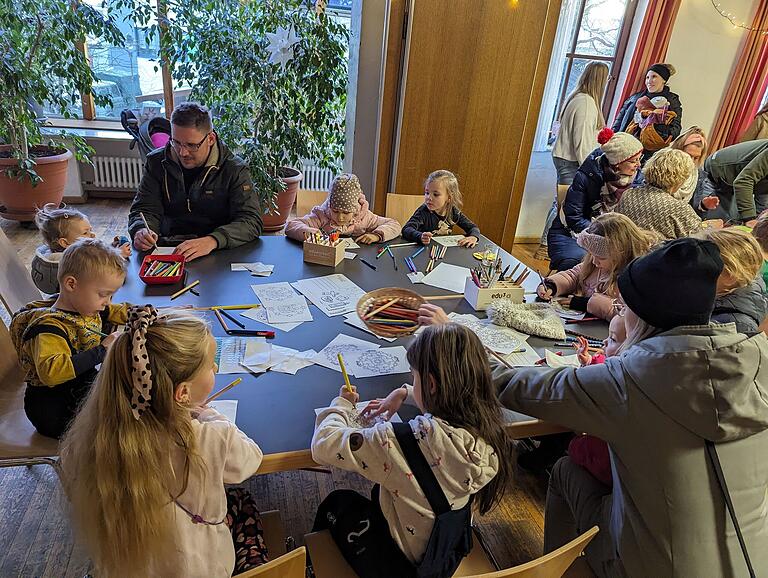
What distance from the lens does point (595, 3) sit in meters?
4.61

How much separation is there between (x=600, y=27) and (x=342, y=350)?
453cm

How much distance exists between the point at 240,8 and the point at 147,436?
3828 mm

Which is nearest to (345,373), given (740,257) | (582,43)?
(740,257)

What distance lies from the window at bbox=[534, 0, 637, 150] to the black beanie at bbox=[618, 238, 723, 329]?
3968 mm

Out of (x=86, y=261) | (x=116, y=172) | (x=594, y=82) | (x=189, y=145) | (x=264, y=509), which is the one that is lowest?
(x=264, y=509)

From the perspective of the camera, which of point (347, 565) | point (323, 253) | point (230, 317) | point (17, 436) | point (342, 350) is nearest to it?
point (347, 565)

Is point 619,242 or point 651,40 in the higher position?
point 651,40

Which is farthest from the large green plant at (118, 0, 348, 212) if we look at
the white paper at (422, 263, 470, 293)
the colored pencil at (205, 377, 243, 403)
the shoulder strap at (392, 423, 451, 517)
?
the shoulder strap at (392, 423, 451, 517)

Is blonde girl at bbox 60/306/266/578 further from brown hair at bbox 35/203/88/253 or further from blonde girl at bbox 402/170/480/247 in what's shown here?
blonde girl at bbox 402/170/480/247

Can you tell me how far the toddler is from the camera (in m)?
1.97

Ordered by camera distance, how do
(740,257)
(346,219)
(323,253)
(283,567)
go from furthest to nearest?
(346,219) < (323,253) < (740,257) < (283,567)

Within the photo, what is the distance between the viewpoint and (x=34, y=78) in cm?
387

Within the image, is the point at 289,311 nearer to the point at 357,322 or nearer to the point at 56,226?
the point at 357,322

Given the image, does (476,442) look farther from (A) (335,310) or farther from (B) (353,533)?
(A) (335,310)
